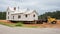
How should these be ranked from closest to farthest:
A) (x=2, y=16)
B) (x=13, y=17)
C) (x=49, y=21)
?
(x=49, y=21) → (x=13, y=17) → (x=2, y=16)

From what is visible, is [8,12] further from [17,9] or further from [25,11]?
[25,11]

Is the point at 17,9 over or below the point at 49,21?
over

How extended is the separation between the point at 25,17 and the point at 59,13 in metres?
16.0

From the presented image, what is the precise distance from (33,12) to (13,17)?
7691 mm

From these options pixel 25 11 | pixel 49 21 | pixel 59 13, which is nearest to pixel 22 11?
pixel 25 11

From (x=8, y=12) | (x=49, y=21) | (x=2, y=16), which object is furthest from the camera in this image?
(x=2, y=16)

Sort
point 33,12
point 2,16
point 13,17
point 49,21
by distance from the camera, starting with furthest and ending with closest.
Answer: point 2,16, point 13,17, point 33,12, point 49,21

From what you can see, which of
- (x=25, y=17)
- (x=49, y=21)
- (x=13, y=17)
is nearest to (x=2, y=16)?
(x=13, y=17)

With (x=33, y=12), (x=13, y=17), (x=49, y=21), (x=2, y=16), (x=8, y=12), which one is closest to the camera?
(x=49, y=21)

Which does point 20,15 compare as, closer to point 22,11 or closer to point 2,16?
point 22,11

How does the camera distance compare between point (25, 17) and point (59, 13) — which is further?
point (59, 13)

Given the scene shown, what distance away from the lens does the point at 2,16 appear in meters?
73.8

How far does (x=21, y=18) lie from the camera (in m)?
52.1

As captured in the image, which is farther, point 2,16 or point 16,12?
point 2,16
